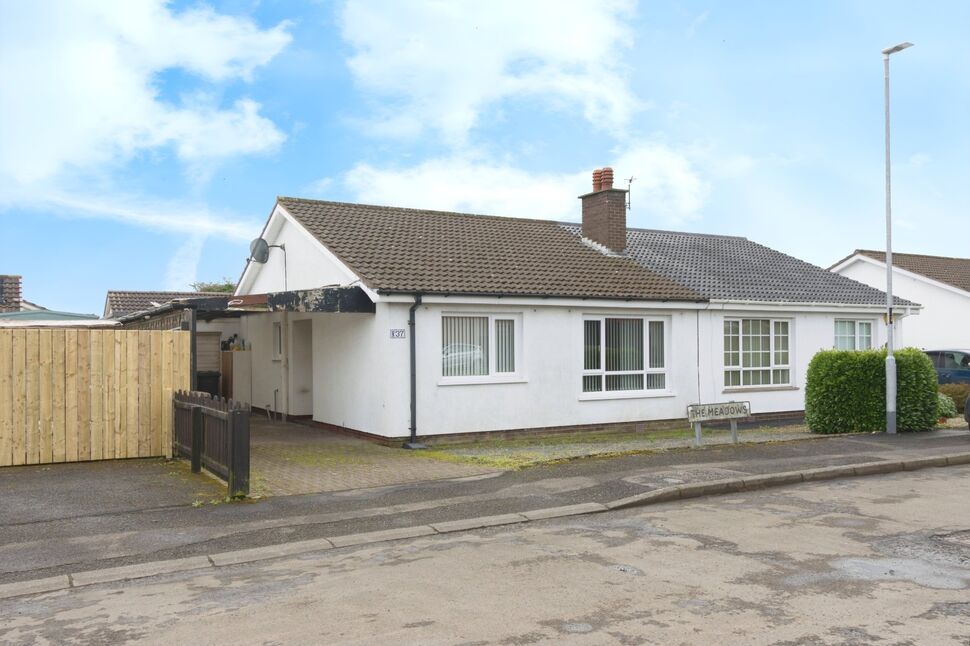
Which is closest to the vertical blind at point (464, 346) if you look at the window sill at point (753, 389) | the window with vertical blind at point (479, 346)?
the window with vertical blind at point (479, 346)

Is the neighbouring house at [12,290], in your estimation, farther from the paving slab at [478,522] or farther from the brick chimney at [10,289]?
the paving slab at [478,522]

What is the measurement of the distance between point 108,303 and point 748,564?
36.9m

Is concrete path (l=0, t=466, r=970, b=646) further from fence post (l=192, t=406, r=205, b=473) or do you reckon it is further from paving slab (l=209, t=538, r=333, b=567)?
fence post (l=192, t=406, r=205, b=473)

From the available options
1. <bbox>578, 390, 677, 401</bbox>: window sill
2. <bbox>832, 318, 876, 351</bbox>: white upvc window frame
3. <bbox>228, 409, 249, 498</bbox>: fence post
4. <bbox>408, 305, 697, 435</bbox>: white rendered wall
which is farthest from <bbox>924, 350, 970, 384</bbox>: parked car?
<bbox>228, 409, 249, 498</bbox>: fence post

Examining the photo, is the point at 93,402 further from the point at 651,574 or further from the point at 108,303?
the point at 108,303

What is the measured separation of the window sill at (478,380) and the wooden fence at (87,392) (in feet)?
14.4

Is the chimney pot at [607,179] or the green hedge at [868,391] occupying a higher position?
the chimney pot at [607,179]

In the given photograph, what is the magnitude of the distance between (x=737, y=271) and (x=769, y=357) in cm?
275

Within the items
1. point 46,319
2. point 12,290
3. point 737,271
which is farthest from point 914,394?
point 12,290

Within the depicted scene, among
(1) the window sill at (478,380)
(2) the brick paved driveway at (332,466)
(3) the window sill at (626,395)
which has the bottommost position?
(2) the brick paved driveway at (332,466)

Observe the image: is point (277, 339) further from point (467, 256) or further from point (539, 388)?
point (539, 388)

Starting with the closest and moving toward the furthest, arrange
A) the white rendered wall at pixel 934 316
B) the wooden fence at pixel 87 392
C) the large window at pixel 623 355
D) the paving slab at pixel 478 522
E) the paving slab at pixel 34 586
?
1. the paving slab at pixel 34 586
2. the paving slab at pixel 478 522
3. the wooden fence at pixel 87 392
4. the large window at pixel 623 355
5. the white rendered wall at pixel 934 316

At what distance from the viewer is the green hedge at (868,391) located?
16891 millimetres

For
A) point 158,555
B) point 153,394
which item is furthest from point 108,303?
point 158,555
